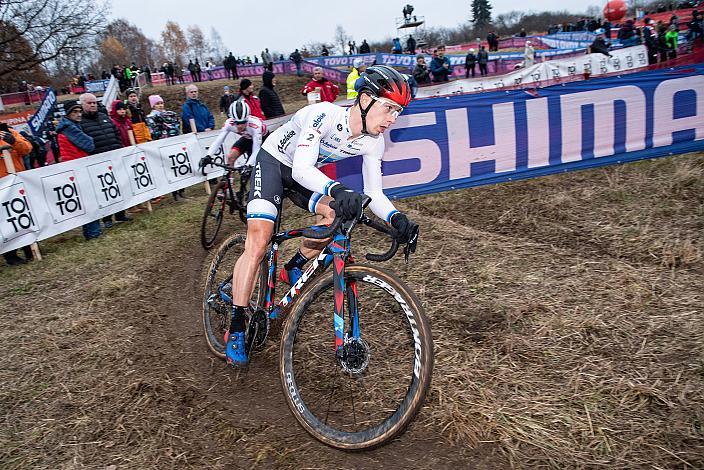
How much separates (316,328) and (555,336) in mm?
2191

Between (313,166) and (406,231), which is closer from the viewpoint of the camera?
(406,231)

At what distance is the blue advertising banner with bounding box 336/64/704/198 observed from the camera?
8297 millimetres

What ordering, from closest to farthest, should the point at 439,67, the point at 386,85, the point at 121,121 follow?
1. the point at 386,85
2. the point at 121,121
3. the point at 439,67

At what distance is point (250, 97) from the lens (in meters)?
11.8

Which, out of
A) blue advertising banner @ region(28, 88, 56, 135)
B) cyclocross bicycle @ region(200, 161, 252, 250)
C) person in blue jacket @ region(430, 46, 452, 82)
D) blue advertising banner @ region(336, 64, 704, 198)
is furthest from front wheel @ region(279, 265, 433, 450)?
person in blue jacket @ region(430, 46, 452, 82)

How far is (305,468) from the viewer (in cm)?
296

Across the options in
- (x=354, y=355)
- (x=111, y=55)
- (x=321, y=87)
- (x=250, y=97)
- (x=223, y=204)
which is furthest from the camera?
(x=111, y=55)

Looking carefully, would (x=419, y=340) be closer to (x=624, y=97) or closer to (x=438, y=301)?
(x=438, y=301)

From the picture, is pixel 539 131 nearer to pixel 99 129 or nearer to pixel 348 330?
pixel 348 330

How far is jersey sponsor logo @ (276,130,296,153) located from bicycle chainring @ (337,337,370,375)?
5.91 ft

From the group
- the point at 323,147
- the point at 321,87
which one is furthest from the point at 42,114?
the point at 323,147

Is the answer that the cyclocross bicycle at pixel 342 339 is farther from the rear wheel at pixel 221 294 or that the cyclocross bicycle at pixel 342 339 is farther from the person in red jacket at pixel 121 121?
the person in red jacket at pixel 121 121

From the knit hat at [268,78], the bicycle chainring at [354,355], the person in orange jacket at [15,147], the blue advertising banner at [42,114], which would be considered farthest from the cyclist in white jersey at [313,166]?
the blue advertising banner at [42,114]

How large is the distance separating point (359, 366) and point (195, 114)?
11128 mm
